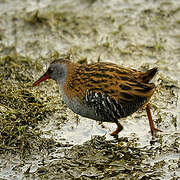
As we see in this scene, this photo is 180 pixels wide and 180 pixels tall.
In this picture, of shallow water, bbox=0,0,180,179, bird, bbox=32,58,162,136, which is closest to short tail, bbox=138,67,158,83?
bird, bbox=32,58,162,136

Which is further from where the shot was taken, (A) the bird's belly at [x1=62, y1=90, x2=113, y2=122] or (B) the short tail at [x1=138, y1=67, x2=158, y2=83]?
(A) the bird's belly at [x1=62, y1=90, x2=113, y2=122]

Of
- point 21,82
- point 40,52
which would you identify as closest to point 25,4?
point 40,52

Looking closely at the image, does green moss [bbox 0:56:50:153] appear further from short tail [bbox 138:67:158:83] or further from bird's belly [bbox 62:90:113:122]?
short tail [bbox 138:67:158:83]

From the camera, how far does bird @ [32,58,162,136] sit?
588cm

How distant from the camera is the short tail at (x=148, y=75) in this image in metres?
5.89

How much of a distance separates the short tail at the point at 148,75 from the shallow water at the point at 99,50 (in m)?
0.14

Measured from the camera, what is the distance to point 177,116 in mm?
6789

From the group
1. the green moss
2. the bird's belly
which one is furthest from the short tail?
the green moss

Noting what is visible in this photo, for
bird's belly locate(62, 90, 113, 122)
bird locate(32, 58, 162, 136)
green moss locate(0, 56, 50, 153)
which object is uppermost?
bird locate(32, 58, 162, 136)

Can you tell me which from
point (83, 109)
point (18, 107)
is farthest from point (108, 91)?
point (18, 107)

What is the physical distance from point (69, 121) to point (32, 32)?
300cm

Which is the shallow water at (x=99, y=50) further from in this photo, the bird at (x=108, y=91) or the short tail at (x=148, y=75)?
the bird at (x=108, y=91)

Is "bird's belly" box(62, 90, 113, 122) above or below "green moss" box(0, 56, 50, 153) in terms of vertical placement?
above

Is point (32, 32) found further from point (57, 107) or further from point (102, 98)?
point (102, 98)
